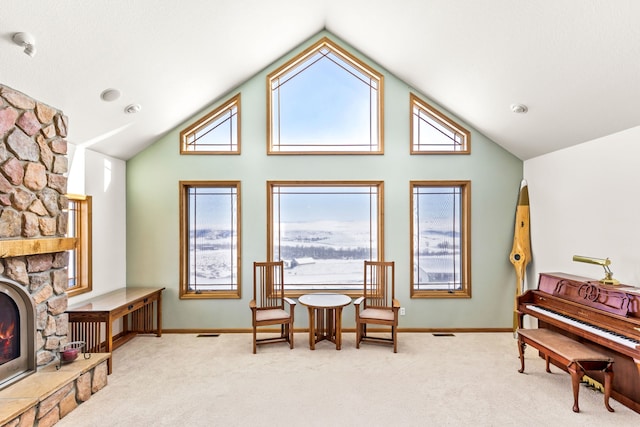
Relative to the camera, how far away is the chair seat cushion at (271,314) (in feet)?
12.9

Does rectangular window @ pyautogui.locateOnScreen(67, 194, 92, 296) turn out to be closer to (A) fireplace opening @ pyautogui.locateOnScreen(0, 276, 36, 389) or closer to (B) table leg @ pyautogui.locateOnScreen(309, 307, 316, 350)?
(A) fireplace opening @ pyautogui.locateOnScreen(0, 276, 36, 389)

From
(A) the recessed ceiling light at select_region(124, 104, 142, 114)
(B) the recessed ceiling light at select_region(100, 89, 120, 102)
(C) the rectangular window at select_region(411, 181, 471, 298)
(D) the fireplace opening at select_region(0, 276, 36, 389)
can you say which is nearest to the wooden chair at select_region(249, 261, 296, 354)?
(C) the rectangular window at select_region(411, 181, 471, 298)

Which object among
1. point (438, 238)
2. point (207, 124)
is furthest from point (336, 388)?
point (207, 124)

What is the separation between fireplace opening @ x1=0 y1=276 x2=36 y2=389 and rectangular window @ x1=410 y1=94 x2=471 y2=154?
14.9ft

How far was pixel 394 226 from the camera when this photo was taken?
15.3ft

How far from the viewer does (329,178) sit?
15.3 ft

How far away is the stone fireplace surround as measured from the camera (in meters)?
2.49

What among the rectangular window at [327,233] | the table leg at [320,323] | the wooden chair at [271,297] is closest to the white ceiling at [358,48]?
the rectangular window at [327,233]

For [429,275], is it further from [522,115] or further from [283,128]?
[283,128]

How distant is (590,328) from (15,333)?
189 inches

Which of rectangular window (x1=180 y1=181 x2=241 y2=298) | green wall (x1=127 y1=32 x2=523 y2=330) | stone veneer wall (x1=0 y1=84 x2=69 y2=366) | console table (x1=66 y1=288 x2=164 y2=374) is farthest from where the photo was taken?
rectangular window (x1=180 y1=181 x2=241 y2=298)

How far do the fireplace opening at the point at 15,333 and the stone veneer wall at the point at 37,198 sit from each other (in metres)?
0.05

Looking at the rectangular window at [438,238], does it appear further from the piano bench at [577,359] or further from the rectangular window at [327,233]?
the piano bench at [577,359]

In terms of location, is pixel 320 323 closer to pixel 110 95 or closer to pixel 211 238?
pixel 211 238
